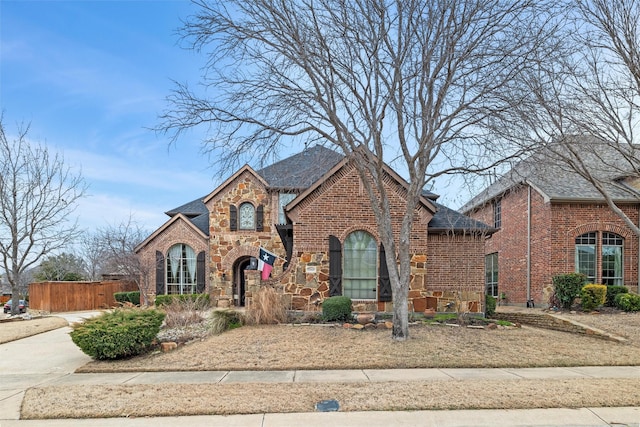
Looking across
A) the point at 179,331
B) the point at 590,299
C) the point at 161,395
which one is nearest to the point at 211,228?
the point at 179,331

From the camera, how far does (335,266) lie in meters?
14.3

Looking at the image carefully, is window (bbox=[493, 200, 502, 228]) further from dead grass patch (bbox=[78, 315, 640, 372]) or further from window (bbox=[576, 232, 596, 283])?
dead grass patch (bbox=[78, 315, 640, 372])

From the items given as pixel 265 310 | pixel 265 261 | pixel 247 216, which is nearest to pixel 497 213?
pixel 247 216

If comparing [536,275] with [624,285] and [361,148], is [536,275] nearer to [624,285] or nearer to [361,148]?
[624,285]

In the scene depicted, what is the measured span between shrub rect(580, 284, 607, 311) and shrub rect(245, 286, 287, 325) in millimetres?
10801

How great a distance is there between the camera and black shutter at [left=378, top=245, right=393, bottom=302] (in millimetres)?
14062

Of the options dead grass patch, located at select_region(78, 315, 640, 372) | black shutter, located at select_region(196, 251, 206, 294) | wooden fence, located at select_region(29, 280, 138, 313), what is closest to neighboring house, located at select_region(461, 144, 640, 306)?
dead grass patch, located at select_region(78, 315, 640, 372)

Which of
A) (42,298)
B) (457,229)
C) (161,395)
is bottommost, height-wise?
(42,298)

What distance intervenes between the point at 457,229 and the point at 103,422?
1196cm

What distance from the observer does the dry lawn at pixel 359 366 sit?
5844mm

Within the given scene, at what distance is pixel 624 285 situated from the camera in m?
17.2

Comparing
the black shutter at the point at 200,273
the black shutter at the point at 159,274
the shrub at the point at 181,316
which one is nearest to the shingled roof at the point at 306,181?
the black shutter at the point at 200,273

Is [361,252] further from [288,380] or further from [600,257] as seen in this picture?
[600,257]

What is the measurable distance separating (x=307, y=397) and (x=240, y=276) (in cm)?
1566
